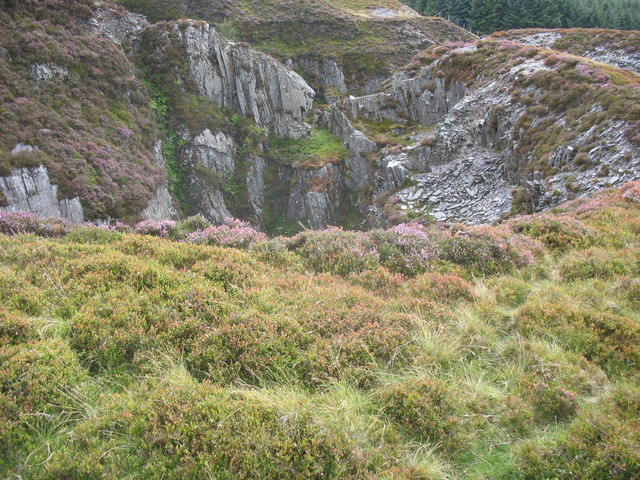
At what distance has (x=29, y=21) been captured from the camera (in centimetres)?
2658

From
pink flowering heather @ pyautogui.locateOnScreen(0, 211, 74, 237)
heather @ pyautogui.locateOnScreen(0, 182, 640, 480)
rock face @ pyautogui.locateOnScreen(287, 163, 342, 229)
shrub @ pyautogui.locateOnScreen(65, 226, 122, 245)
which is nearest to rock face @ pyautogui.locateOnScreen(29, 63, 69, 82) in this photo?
pink flowering heather @ pyautogui.locateOnScreen(0, 211, 74, 237)

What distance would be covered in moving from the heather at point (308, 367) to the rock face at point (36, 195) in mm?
13932

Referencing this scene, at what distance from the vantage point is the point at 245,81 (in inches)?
1474

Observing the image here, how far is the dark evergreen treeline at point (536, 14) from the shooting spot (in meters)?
75.7

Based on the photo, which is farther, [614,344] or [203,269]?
[203,269]

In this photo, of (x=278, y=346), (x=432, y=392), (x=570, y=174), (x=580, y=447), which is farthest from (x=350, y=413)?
(x=570, y=174)

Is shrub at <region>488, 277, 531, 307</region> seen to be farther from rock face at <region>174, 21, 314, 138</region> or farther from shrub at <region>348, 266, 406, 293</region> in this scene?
rock face at <region>174, 21, 314, 138</region>

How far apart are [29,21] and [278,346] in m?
35.0

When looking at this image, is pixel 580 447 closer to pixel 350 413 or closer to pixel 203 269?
pixel 350 413

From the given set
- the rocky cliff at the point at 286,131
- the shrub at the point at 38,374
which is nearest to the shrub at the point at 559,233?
the rocky cliff at the point at 286,131

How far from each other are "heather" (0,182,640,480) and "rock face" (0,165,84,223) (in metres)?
13.9

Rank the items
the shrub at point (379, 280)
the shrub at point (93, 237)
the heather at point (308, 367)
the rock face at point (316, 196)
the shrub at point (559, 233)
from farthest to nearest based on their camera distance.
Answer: the rock face at point (316, 196) < the shrub at point (559, 233) < the shrub at point (93, 237) < the shrub at point (379, 280) < the heather at point (308, 367)

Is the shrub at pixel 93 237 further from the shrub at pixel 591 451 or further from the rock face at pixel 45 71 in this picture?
the rock face at pixel 45 71

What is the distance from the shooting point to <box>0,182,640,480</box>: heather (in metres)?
3.77
